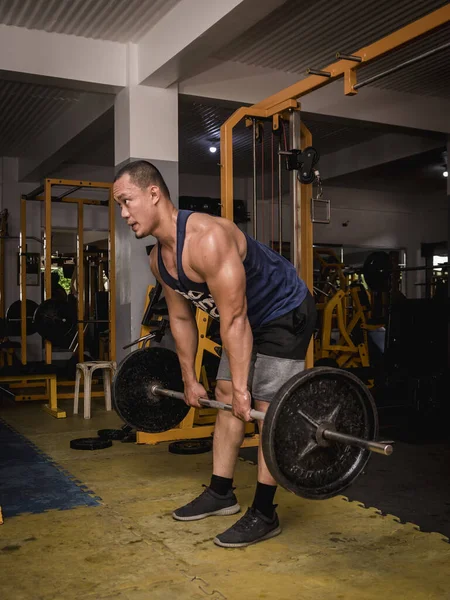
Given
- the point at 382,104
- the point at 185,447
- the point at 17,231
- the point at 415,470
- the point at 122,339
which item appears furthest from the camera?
the point at 17,231

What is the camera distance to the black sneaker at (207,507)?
7.26ft

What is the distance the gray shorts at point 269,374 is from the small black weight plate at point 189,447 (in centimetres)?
123

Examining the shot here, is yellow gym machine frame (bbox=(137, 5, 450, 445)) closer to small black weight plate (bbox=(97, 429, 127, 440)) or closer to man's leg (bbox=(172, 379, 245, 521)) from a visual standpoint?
small black weight plate (bbox=(97, 429, 127, 440))

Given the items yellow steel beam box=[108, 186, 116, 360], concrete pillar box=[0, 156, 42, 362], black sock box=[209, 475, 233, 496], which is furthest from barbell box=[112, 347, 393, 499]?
concrete pillar box=[0, 156, 42, 362]

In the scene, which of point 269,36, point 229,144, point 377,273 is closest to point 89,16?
point 269,36

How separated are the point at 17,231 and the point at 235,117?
4.50 meters

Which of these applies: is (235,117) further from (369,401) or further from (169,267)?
(369,401)

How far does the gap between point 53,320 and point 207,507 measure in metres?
2.98

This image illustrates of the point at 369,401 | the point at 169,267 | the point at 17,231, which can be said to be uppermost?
the point at 17,231

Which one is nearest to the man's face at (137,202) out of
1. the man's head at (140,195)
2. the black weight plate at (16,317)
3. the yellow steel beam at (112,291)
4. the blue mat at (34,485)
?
the man's head at (140,195)

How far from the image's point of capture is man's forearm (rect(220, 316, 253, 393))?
1.84m

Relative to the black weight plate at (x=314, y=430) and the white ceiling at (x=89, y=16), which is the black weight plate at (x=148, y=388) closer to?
the black weight plate at (x=314, y=430)

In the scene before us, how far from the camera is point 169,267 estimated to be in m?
2.01

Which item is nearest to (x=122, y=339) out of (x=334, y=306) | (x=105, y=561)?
(x=334, y=306)
